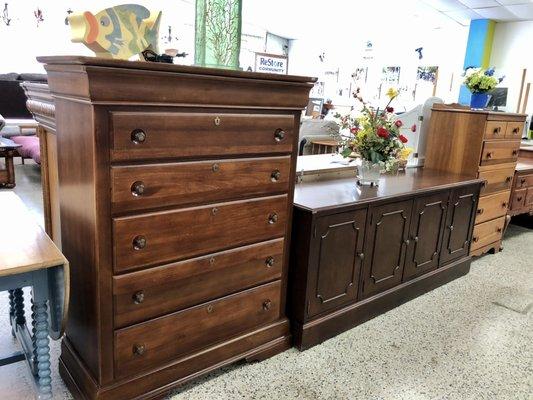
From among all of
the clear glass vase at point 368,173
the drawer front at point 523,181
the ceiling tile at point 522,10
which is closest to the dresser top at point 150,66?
the clear glass vase at point 368,173

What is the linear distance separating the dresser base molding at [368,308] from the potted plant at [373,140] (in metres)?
0.70

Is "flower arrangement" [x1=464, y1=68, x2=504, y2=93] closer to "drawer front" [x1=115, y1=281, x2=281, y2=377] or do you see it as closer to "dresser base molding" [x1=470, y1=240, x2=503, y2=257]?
"dresser base molding" [x1=470, y1=240, x2=503, y2=257]

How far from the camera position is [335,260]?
220 centimetres

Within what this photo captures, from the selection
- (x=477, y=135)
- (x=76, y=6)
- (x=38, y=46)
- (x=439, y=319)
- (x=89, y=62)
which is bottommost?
(x=439, y=319)

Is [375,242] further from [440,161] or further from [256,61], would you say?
[440,161]

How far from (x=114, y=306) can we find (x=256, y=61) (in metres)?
1.18

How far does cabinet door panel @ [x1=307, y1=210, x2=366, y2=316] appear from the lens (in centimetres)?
210

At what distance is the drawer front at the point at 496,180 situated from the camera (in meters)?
3.34

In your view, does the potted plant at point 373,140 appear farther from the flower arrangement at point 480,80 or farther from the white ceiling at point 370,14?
the white ceiling at point 370,14

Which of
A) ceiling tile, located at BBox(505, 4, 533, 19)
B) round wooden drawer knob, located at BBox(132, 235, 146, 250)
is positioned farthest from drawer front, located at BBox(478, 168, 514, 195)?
ceiling tile, located at BBox(505, 4, 533, 19)

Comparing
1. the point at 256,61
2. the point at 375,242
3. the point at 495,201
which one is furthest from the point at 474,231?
the point at 256,61

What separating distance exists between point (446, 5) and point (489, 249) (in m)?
4.94

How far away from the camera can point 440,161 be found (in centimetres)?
348

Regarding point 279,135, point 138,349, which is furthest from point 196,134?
point 138,349
